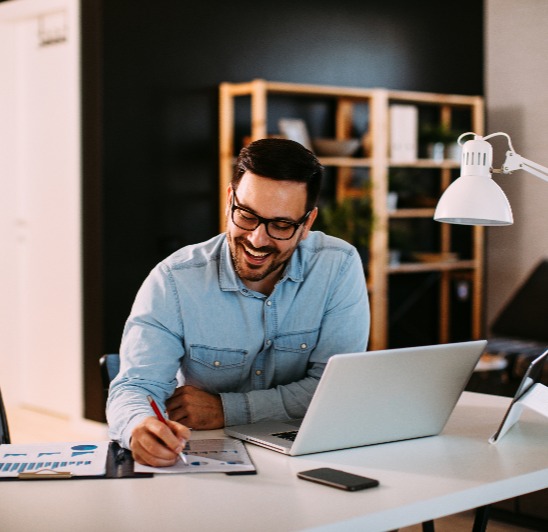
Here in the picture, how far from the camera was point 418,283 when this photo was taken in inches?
256

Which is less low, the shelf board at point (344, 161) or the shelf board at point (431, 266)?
the shelf board at point (344, 161)

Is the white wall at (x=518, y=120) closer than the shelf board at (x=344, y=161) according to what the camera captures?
No

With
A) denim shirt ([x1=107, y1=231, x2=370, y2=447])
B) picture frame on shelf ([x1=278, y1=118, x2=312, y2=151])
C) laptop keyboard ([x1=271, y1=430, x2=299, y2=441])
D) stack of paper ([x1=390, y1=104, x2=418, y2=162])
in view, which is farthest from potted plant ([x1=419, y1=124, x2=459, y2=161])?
laptop keyboard ([x1=271, y1=430, x2=299, y2=441])

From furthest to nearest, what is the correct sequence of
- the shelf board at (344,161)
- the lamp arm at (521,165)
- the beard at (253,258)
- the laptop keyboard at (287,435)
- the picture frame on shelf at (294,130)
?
the shelf board at (344,161)
the picture frame on shelf at (294,130)
the beard at (253,258)
the lamp arm at (521,165)
the laptop keyboard at (287,435)

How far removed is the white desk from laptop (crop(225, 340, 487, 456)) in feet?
0.11

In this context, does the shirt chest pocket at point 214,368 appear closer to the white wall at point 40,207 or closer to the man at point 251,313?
the man at point 251,313

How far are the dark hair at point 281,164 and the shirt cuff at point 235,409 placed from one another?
0.46 meters

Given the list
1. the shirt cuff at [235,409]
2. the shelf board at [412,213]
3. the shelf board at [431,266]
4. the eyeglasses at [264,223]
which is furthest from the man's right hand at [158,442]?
the shelf board at [412,213]

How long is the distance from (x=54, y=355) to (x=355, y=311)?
352 centimetres

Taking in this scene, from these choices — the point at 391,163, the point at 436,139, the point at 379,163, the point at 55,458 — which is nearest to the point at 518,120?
the point at 436,139

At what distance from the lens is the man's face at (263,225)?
6.82ft

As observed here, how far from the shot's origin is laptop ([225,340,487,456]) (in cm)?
169

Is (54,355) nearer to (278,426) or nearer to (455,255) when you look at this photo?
(455,255)

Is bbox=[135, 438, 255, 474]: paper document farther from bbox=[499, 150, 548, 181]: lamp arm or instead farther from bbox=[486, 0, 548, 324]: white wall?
bbox=[486, 0, 548, 324]: white wall
